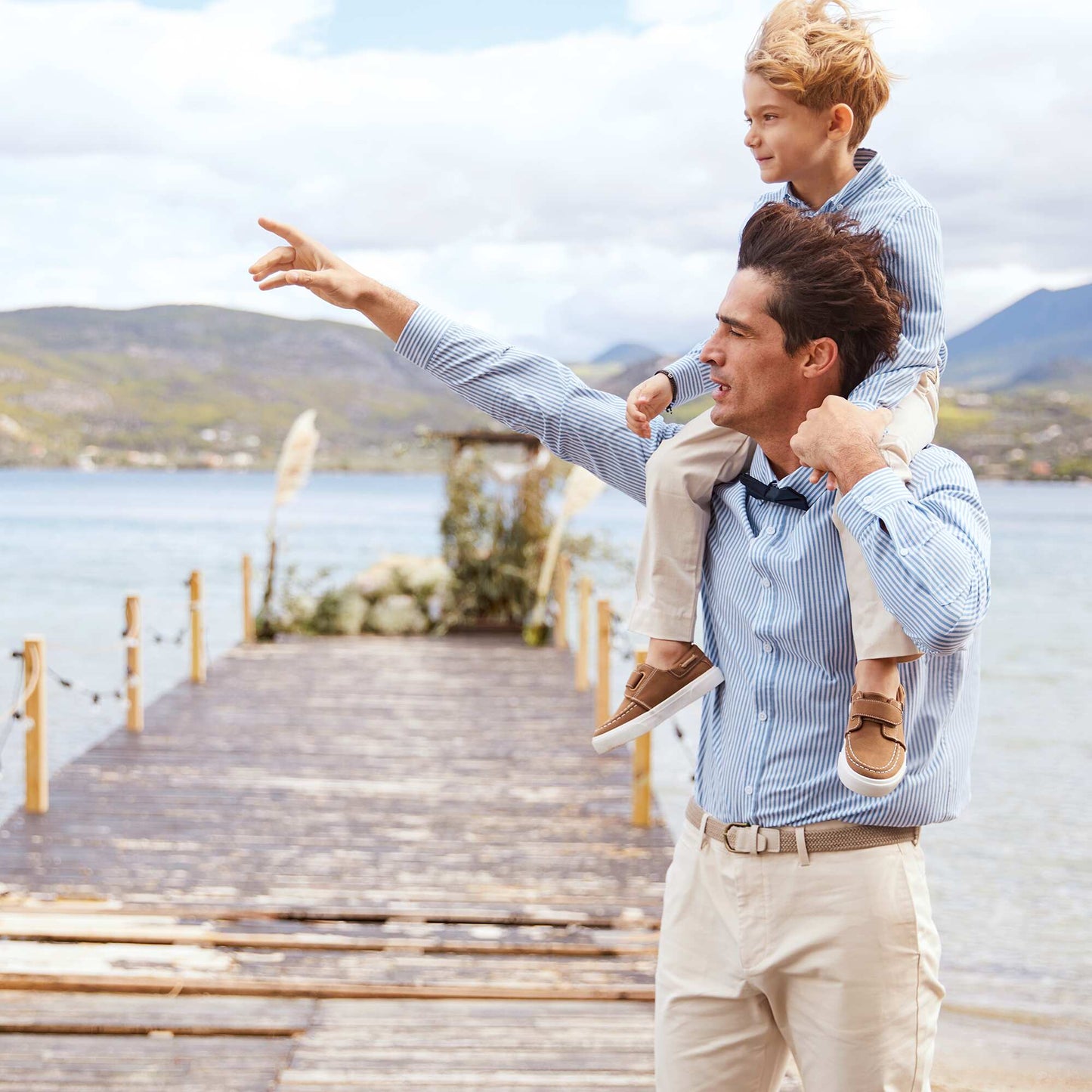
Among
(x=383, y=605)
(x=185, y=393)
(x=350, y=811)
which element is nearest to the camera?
(x=350, y=811)

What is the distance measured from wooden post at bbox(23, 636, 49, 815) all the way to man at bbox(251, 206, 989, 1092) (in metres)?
4.15

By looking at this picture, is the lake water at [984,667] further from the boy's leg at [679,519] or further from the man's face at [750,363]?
the man's face at [750,363]

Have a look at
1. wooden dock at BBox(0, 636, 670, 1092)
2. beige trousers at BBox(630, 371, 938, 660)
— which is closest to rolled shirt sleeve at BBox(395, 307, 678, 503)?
beige trousers at BBox(630, 371, 938, 660)

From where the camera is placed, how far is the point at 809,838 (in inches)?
53.9

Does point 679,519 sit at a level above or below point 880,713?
above

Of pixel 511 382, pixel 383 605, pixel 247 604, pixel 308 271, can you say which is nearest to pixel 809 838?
pixel 511 382

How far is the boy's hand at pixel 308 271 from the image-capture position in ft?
4.77

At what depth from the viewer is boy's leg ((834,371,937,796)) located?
1229 millimetres

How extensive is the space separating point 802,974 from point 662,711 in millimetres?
358

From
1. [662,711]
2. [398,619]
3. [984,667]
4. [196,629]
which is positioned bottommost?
[984,667]

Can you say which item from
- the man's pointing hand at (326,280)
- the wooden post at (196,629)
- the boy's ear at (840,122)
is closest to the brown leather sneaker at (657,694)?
the man's pointing hand at (326,280)

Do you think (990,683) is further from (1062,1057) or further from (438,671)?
(1062,1057)

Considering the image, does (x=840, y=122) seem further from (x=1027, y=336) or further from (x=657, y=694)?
(x=1027, y=336)

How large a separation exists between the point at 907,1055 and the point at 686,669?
0.49 m
